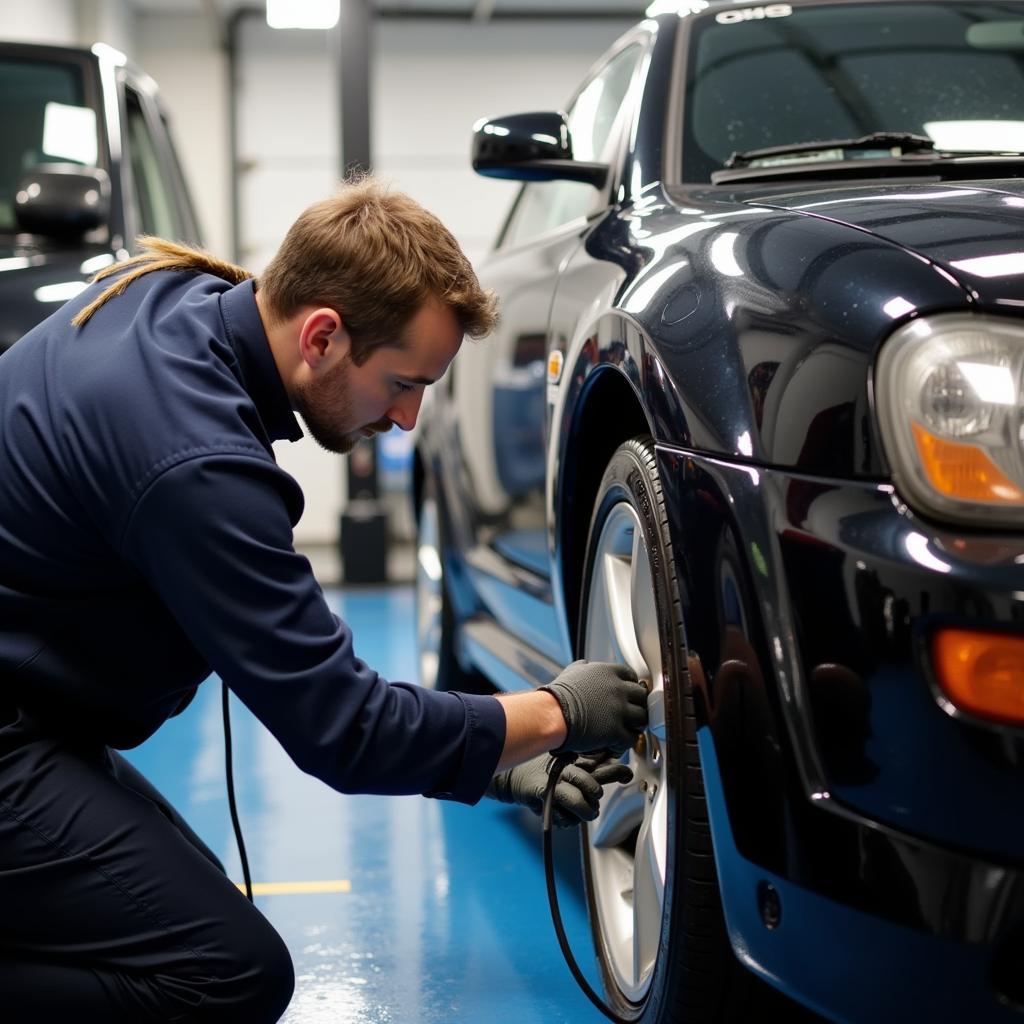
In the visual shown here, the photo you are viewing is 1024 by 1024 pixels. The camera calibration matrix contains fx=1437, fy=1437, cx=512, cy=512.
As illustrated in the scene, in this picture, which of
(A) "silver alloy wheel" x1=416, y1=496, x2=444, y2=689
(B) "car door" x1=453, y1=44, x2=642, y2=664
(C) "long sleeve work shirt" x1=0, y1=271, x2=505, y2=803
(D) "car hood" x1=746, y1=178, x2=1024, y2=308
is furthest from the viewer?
(A) "silver alloy wheel" x1=416, y1=496, x2=444, y2=689

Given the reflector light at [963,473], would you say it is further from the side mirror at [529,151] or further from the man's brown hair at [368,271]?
the side mirror at [529,151]

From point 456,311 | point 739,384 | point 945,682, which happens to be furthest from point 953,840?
point 456,311

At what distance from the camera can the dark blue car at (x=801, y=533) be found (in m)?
1.24

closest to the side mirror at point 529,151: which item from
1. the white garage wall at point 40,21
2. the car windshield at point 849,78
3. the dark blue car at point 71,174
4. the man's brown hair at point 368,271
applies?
the car windshield at point 849,78

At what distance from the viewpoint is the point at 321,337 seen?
1676 mm

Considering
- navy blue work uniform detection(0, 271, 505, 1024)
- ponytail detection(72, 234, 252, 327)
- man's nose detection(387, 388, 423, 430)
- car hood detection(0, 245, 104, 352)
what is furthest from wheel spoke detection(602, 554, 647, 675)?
car hood detection(0, 245, 104, 352)

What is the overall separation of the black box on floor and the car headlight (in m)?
5.98

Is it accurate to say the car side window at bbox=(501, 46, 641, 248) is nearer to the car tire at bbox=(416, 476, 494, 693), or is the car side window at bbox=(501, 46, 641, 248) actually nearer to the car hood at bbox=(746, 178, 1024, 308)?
the car tire at bbox=(416, 476, 494, 693)

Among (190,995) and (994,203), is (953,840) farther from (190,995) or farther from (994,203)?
(190,995)

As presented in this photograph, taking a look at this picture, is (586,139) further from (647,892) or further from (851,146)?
(647,892)

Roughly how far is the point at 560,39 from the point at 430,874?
30.2ft

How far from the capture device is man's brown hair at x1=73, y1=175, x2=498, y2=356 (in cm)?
164

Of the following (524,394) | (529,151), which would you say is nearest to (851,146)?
→ (529,151)

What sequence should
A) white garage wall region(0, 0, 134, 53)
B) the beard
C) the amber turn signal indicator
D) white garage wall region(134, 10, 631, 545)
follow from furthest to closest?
1. white garage wall region(134, 10, 631, 545)
2. white garage wall region(0, 0, 134, 53)
3. the beard
4. the amber turn signal indicator
